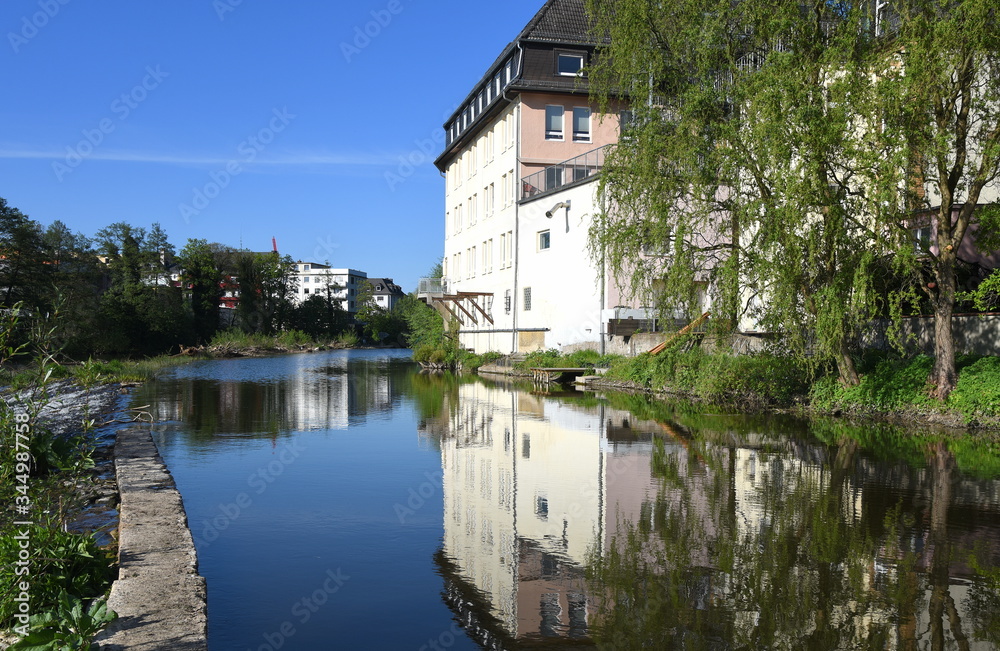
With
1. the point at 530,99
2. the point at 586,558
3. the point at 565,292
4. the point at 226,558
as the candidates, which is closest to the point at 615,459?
the point at 586,558

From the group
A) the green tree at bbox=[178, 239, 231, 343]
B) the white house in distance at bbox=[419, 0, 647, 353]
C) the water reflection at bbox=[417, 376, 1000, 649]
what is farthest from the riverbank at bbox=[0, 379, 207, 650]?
the green tree at bbox=[178, 239, 231, 343]

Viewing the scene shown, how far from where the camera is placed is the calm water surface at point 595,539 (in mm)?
5141

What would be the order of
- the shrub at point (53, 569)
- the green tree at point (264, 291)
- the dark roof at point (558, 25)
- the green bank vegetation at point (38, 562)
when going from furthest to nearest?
the green tree at point (264, 291)
the dark roof at point (558, 25)
the shrub at point (53, 569)
the green bank vegetation at point (38, 562)

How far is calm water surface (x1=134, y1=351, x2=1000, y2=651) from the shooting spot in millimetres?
5141

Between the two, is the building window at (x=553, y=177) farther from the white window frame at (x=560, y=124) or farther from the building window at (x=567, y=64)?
the building window at (x=567, y=64)

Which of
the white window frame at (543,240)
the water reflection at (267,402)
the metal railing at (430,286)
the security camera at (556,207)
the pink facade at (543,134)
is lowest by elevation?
the water reflection at (267,402)

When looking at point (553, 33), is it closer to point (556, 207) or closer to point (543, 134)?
point (543, 134)

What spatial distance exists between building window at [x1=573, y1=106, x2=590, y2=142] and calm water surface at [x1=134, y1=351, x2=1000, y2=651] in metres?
27.9

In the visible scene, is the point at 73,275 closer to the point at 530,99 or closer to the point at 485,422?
the point at 530,99

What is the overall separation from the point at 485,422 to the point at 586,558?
10.8m

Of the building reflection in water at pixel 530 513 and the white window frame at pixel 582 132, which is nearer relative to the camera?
the building reflection in water at pixel 530 513

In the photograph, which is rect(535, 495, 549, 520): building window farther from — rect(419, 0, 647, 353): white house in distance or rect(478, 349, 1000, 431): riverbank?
rect(419, 0, 647, 353): white house in distance

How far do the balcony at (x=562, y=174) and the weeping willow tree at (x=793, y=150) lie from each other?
13.2 meters

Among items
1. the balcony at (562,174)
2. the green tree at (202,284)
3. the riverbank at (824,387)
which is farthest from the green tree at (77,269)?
the riverbank at (824,387)
